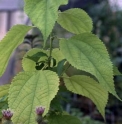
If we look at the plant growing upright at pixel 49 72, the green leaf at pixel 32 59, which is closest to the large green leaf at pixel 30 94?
the plant growing upright at pixel 49 72

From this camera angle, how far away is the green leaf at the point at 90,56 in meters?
0.80

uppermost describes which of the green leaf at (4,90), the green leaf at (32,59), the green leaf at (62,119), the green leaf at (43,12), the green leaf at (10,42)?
the green leaf at (43,12)

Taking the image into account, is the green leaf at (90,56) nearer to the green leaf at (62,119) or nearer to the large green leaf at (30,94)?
the large green leaf at (30,94)

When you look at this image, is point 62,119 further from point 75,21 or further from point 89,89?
point 75,21

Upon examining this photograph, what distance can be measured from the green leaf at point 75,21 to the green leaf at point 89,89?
130mm

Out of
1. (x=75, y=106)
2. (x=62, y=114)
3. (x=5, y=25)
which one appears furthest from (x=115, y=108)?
(x=62, y=114)

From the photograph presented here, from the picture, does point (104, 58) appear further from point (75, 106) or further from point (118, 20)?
point (118, 20)

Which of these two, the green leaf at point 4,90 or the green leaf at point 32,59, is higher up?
the green leaf at point 32,59

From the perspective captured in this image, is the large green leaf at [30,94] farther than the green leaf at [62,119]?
No

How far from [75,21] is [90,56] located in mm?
211

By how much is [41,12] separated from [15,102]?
0.19 m

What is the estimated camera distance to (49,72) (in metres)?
0.85

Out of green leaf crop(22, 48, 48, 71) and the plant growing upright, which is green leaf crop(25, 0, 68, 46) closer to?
the plant growing upright

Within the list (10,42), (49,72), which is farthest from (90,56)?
(10,42)
